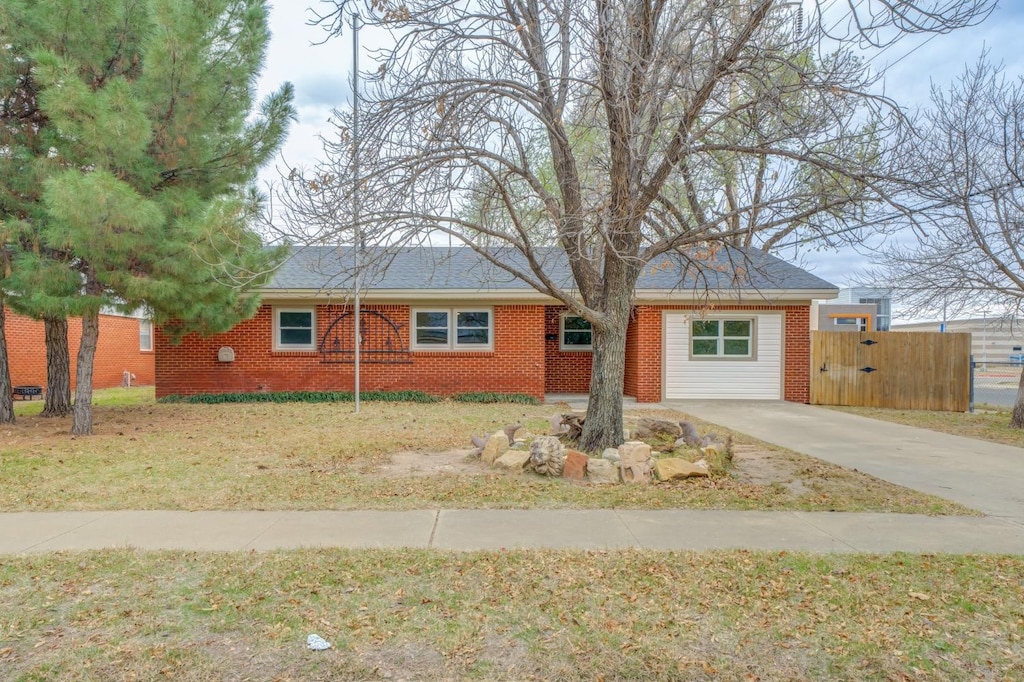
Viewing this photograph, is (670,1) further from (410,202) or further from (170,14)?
(170,14)

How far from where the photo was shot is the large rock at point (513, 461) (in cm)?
739

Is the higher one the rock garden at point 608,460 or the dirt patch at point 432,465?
the rock garden at point 608,460

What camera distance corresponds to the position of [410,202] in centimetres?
722

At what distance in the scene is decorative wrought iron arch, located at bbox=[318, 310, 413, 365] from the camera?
1591 cm

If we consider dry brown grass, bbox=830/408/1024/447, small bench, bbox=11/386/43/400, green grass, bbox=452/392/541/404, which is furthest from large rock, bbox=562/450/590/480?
small bench, bbox=11/386/43/400

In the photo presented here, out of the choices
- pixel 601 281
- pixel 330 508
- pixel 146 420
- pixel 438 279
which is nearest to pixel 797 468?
pixel 601 281

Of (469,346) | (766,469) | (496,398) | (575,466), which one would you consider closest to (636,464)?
(575,466)

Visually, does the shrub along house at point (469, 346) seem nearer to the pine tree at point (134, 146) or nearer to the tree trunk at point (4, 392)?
the tree trunk at point (4, 392)

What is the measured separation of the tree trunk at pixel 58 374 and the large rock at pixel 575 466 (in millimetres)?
10708

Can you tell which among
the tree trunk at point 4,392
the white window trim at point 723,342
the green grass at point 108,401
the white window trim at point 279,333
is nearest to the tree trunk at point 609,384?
the white window trim at point 723,342

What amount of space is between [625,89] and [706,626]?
205 inches

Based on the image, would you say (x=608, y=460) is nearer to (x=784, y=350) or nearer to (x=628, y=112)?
(x=628, y=112)

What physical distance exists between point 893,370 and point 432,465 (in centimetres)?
1309

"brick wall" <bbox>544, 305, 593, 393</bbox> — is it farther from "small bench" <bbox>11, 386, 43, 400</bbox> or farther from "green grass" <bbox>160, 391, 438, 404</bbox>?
"small bench" <bbox>11, 386, 43, 400</bbox>
